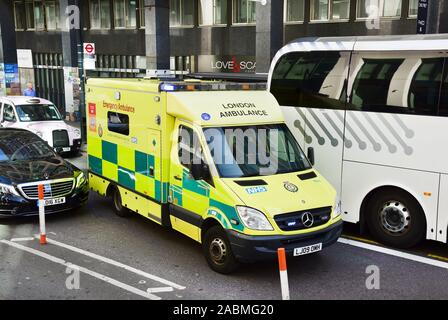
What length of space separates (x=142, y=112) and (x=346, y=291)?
437 centimetres

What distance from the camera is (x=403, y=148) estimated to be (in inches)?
324

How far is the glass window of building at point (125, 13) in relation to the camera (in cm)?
2531

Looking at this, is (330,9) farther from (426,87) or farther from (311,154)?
(311,154)

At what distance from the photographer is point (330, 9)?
59.8 feet

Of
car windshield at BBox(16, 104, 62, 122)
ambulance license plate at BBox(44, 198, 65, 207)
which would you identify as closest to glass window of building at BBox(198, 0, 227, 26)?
car windshield at BBox(16, 104, 62, 122)

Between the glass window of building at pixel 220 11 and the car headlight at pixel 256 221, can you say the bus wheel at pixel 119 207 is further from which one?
the glass window of building at pixel 220 11

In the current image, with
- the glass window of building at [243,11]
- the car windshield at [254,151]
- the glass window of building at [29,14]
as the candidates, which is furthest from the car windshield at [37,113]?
the glass window of building at [29,14]

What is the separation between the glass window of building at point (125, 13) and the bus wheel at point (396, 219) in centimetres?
1934

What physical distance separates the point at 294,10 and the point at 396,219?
12530 mm

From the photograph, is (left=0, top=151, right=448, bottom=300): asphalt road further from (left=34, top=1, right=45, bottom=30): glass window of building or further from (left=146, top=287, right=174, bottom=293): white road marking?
(left=34, top=1, right=45, bottom=30): glass window of building

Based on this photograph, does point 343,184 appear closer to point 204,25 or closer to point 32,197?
point 32,197

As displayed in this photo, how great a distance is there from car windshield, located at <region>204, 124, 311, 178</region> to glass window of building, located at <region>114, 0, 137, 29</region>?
62.2ft

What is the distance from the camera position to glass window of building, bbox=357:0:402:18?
16.7 m

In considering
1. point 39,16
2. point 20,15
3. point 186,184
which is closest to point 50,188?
point 186,184
